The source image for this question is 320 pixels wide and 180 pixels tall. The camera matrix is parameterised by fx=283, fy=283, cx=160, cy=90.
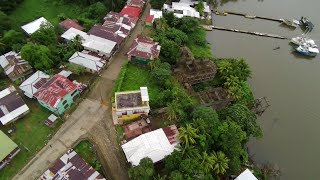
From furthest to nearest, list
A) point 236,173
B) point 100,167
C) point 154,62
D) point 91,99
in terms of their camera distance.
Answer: point 154,62 → point 91,99 → point 236,173 → point 100,167

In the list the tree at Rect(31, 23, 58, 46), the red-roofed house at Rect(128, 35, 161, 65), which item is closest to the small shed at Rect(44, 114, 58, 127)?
the tree at Rect(31, 23, 58, 46)

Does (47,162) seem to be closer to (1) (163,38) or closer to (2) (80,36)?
(2) (80,36)

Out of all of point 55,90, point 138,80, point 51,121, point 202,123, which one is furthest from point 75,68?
point 202,123

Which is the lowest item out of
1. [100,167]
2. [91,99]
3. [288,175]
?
[288,175]

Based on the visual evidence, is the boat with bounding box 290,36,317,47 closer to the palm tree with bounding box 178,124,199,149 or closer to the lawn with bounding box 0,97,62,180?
the palm tree with bounding box 178,124,199,149

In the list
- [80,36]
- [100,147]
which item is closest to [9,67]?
[80,36]

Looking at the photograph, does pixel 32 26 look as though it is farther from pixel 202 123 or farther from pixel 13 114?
pixel 202 123
